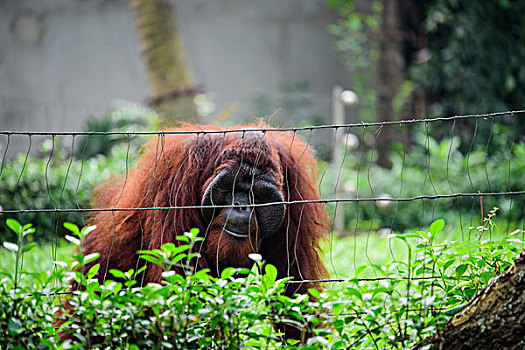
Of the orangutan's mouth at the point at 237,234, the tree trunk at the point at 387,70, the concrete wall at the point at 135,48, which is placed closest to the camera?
the orangutan's mouth at the point at 237,234

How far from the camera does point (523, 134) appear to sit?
988cm

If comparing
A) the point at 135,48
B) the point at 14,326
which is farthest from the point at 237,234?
the point at 135,48

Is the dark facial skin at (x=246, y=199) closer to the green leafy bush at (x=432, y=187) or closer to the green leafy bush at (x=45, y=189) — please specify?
the green leafy bush at (x=45, y=189)

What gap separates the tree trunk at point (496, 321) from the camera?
6.97ft

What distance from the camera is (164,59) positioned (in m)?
7.63

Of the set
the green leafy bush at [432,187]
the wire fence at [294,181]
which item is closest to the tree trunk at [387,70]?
the wire fence at [294,181]

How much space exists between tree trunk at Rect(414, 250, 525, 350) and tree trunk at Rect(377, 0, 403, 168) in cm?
795

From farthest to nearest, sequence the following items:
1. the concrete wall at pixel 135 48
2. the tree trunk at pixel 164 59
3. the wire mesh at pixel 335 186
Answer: the concrete wall at pixel 135 48
the tree trunk at pixel 164 59
the wire mesh at pixel 335 186

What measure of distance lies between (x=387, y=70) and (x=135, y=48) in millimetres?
5925

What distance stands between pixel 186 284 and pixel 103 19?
12.1 metres

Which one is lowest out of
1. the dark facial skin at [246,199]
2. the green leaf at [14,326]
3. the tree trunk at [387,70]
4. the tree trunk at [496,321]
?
the tree trunk at [496,321]

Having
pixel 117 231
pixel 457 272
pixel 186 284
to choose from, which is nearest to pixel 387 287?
pixel 457 272

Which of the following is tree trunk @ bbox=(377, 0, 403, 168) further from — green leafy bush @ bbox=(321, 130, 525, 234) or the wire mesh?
green leafy bush @ bbox=(321, 130, 525, 234)

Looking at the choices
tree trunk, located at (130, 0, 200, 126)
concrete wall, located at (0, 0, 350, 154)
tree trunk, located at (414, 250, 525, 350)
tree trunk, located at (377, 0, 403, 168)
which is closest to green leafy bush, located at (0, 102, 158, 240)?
tree trunk, located at (130, 0, 200, 126)
